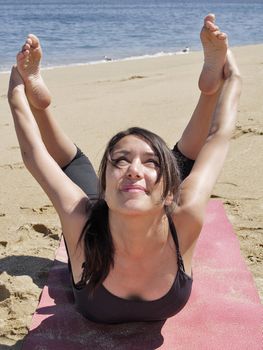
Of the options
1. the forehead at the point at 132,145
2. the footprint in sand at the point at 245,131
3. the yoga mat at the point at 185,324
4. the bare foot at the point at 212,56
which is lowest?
the footprint in sand at the point at 245,131

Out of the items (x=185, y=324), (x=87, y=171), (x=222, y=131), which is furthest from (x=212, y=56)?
(x=185, y=324)

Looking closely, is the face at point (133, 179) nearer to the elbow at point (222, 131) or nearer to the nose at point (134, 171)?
the nose at point (134, 171)

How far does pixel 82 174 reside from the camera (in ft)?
9.46

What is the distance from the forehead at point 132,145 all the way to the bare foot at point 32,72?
0.75 m

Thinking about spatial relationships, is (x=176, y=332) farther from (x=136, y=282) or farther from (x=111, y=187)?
(x=111, y=187)

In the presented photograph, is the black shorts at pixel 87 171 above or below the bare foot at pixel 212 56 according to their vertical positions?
below

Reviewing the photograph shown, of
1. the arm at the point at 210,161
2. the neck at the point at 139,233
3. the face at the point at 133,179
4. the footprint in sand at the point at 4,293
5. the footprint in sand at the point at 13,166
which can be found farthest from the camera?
the footprint in sand at the point at 13,166

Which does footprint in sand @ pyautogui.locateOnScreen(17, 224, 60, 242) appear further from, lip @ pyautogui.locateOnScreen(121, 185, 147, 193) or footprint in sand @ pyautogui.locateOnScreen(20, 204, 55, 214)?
lip @ pyautogui.locateOnScreen(121, 185, 147, 193)

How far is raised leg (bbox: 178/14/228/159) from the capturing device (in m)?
2.79

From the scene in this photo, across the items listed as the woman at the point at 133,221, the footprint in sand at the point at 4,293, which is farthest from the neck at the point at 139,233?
the footprint in sand at the point at 4,293

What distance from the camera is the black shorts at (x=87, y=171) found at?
2.82m

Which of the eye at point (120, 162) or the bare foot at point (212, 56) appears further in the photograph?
the bare foot at point (212, 56)

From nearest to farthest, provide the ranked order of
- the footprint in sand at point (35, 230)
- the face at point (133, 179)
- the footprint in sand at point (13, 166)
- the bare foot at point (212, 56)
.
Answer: the face at point (133, 179), the bare foot at point (212, 56), the footprint in sand at point (35, 230), the footprint in sand at point (13, 166)

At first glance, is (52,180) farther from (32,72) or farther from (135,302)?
(32,72)
